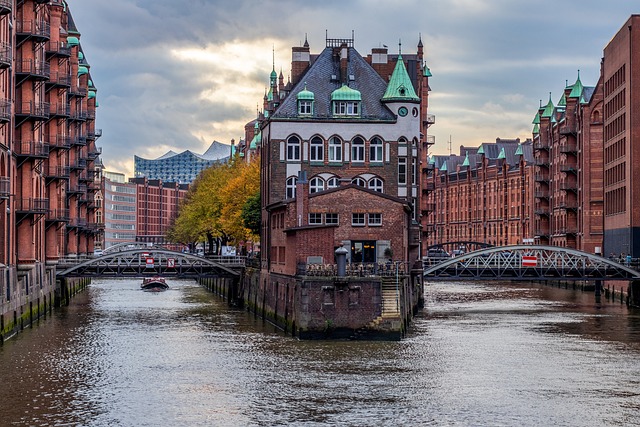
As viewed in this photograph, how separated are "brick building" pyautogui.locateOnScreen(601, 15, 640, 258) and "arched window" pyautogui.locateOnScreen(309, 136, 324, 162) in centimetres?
3059

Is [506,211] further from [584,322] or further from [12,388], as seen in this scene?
[12,388]

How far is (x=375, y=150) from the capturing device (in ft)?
290

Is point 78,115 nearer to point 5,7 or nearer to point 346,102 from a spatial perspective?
point 346,102

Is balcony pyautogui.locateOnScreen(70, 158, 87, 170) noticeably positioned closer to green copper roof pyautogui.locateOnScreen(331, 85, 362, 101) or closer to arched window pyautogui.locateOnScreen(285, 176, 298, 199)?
arched window pyautogui.locateOnScreen(285, 176, 298, 199)

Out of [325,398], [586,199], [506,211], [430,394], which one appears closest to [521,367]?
[430,394]

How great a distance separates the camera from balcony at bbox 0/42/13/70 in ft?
206

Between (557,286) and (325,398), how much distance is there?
9507 centimetres

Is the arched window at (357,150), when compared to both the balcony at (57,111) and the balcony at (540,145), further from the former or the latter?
the balcony at (540,145)

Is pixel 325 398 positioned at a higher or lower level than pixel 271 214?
lower

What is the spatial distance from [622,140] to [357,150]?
31.5 meters

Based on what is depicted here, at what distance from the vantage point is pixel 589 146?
129 m

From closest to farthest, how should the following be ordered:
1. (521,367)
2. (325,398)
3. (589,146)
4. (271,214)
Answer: (325,398) < (521,367) < (271,214) < (589,146)

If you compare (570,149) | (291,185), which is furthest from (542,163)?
(291,185)

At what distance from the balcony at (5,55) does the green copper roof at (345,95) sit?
27743 millimetres
